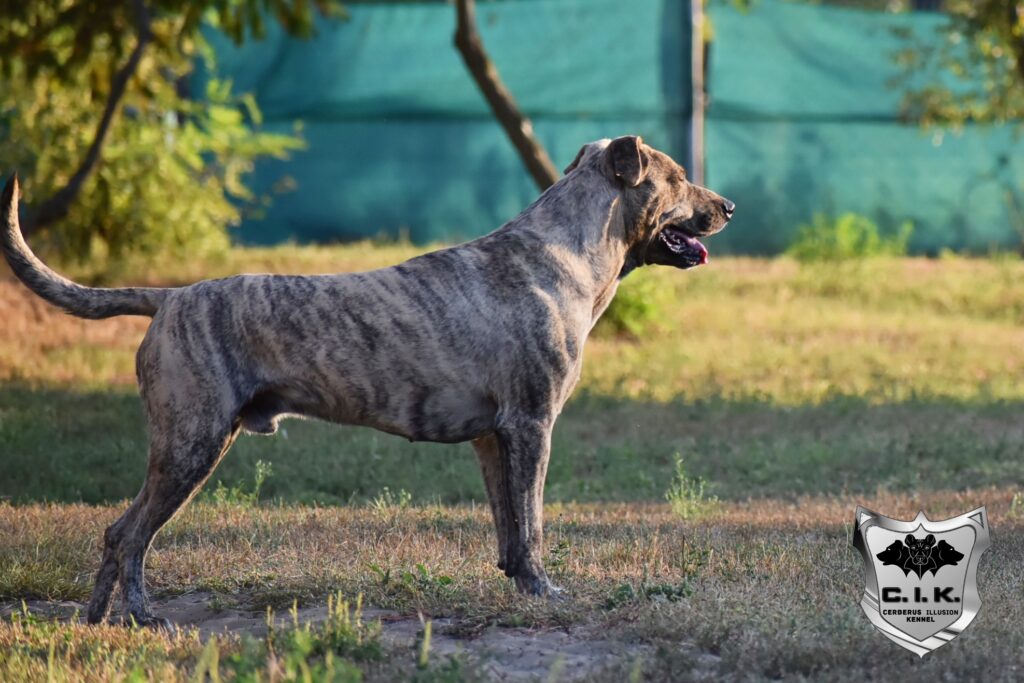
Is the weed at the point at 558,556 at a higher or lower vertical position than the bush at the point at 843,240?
higher

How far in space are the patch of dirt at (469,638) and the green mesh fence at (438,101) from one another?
38.2 ft

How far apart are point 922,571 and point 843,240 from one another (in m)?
12.2

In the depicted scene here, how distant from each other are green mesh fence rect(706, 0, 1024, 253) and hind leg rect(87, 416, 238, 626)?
40.3 feet

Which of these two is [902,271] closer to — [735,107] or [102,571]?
[735,107]

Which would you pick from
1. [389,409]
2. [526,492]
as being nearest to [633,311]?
[526,492]

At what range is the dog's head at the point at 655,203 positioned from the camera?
6809 mm

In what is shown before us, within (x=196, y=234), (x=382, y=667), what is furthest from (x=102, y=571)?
(x=196, y=234)

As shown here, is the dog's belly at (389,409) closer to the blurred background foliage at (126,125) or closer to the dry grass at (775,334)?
the dry grass at (775,334)

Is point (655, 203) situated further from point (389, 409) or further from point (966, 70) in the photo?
point (966, 70)

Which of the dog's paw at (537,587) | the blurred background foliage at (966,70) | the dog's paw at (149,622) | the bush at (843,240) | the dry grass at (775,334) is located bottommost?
the dry grass at (775,334)

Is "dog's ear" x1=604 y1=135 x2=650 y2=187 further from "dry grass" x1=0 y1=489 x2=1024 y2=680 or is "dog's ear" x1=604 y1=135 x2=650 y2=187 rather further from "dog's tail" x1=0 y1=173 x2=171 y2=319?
"dog's tail" x1=0 y1=173 x2=171 y2=319

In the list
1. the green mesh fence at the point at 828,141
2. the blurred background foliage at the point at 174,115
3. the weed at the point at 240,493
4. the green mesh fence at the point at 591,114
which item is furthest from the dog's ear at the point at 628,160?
the green mesh fence at the point at 828,141

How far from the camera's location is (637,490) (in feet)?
32.3

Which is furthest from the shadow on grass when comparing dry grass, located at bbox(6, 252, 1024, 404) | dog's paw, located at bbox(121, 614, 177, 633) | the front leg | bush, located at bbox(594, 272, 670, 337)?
dog's paw, located at bbox(121, 614, 177, 633)
